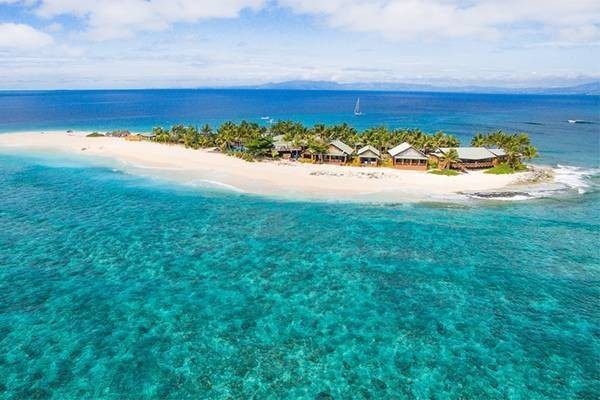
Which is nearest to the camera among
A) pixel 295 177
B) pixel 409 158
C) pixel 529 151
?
pixel 295 177

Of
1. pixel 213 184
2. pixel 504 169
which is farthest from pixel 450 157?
pixel 213 184

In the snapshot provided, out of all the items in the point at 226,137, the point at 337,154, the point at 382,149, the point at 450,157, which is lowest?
the point at 337,154

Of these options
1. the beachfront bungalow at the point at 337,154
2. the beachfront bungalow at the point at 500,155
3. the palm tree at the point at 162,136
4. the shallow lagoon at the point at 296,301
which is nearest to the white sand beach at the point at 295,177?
the beachfront bungalow at the point at 337,154

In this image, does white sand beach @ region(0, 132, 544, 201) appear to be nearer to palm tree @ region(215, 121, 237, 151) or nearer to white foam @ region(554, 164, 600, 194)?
palm tree @ region(215, 121, 237, 151)

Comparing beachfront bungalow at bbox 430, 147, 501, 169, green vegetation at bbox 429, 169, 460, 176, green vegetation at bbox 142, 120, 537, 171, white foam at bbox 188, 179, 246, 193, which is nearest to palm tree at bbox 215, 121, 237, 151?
green vegetation at bbox 142, 120, 537, 171

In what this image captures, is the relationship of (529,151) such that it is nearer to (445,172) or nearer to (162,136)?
(445,172)

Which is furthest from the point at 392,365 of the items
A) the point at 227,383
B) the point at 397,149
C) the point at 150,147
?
the point at 150,147

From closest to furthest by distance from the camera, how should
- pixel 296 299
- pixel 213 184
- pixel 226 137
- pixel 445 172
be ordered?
1. pixel 296 299
2. pixel 213 184
3. pixel 445 172
4. pixel 226 137

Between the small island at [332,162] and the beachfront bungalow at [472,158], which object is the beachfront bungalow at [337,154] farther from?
the beachfront bungalow at [472,158]
